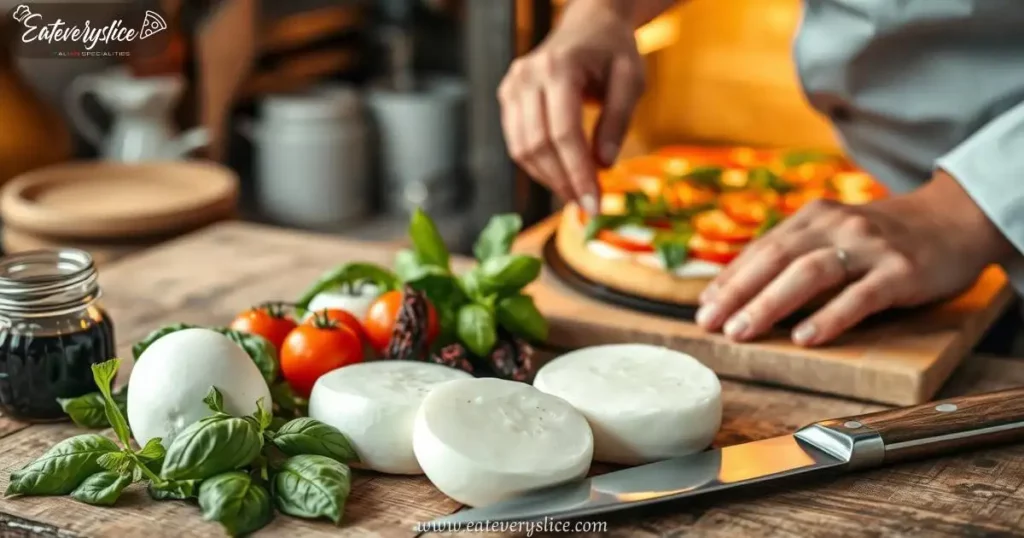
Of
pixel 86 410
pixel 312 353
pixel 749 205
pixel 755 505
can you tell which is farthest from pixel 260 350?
pixel 749 205

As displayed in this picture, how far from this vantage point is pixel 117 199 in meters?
1.86

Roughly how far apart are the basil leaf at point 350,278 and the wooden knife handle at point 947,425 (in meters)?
0.48

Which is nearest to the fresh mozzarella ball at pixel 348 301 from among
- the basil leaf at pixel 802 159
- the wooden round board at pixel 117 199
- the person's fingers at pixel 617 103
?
the person's fingers at pixel 617 103

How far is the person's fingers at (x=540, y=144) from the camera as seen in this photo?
4.80 feet

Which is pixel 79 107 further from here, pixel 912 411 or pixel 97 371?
pixel 912 411

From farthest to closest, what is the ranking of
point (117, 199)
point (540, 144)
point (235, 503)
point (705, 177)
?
point (117, 199), point (705, 177), point (540, 144), point (235, 503)

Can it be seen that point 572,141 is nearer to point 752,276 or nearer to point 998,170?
point 752,276

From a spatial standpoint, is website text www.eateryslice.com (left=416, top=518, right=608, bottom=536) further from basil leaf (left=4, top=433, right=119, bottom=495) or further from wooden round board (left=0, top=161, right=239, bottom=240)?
wooden round board (left=0, top=161, right=239, bottom=240)

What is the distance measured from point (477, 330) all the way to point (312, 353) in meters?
0.16

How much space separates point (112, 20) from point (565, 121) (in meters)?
0.55

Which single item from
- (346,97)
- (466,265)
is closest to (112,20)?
(466,265)

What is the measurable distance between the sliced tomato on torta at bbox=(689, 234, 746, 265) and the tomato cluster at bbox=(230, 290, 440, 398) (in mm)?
355

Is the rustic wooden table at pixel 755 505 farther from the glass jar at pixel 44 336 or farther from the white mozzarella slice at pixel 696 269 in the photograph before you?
the white mozzarella slice at pixel 696 269

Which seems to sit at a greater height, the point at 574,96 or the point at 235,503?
the point at 574,96
